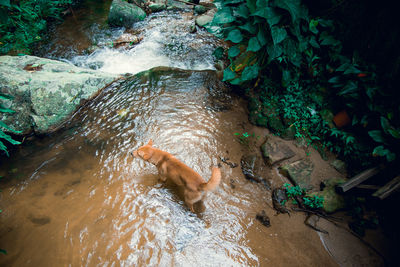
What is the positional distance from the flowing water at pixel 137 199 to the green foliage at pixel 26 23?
479 cm

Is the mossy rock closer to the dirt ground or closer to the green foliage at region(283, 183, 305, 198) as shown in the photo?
the green foliage at region(283, 183, 305, 198)

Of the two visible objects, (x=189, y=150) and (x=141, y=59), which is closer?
(x=189, y=150)

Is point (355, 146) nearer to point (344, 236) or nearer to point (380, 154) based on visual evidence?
point (380, 154)

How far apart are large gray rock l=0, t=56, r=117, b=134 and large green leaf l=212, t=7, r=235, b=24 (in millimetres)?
3388

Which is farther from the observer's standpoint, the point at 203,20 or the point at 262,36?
the point at 203,20

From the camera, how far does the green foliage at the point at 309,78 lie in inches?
121

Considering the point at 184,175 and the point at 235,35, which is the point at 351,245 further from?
the point at 235,35

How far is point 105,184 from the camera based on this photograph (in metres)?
3.05

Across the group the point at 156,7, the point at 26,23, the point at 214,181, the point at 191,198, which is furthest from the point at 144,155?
the point at 156,7

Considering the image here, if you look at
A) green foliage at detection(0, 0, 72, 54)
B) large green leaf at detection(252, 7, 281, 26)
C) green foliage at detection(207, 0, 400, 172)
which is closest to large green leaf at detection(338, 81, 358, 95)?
green foliage at detection(207, 0, 400, 172)

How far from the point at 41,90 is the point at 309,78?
6.15 metres

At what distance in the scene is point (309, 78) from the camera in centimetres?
401

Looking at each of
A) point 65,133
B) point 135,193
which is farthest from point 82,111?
point 135,193

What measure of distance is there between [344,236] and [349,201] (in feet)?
1.94
